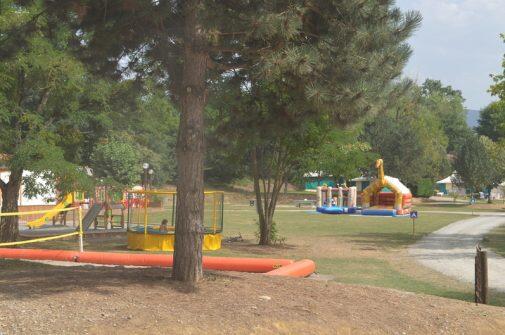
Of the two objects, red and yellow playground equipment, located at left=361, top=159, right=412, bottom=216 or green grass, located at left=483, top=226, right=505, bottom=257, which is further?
red and yellow playground equipment, located at left=361, top=159, right=412, bottom=216

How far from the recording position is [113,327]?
20.5 feet

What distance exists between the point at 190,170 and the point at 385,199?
138 ft

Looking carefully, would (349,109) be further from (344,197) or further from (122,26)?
(344,197)

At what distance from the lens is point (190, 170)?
8523 mm

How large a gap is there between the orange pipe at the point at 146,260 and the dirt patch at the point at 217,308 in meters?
2.79

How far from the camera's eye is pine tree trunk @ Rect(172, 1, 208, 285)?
851 centimetres

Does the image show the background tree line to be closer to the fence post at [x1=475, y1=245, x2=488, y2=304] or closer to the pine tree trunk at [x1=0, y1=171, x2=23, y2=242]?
the pine tree trunk at [x1=0, y1=171, x2=23, y2=242]

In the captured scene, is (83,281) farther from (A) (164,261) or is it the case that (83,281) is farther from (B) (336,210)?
(B) (336,210)

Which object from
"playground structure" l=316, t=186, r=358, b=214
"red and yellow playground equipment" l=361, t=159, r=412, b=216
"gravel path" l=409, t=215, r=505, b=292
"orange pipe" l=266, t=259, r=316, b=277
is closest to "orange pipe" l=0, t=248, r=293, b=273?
"orange pipe" l=266, t=259, r=316, b=277

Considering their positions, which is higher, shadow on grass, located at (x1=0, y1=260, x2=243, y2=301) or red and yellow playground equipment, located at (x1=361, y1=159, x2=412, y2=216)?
red and yellow playground equipment, located at (x1=361, y1=159, x2=412, y2=216)

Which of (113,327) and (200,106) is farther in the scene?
(200,106)

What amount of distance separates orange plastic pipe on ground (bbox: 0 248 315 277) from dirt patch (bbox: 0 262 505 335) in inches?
109

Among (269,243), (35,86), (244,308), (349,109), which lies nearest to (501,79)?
(269,243)

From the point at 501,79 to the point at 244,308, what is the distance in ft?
69.9
